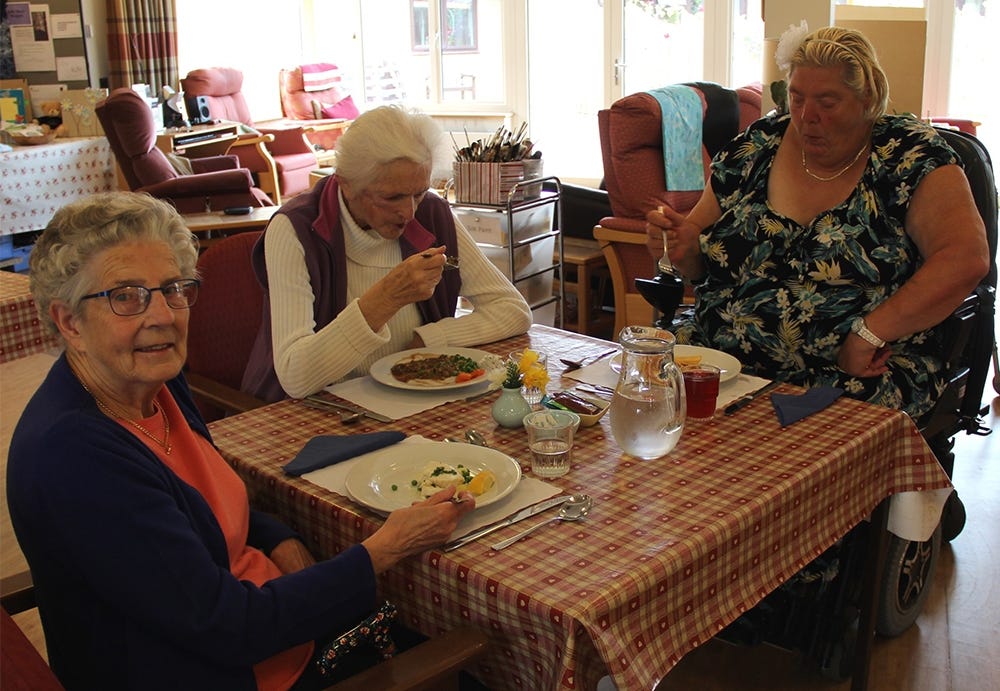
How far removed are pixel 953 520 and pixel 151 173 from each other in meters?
4.80

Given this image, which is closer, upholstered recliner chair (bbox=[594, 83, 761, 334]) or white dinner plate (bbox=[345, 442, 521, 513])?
white dinner plate (bbox=[345, 442, 521, 513])

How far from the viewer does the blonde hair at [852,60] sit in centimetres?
207

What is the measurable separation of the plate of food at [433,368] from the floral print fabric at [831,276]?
57 cm

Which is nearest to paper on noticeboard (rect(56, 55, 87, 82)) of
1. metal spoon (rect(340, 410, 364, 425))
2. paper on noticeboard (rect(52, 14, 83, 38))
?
paper on noticeboard (rect(52, 14, 83, 38))

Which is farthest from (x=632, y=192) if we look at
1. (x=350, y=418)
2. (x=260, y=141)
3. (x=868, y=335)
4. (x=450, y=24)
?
(x=450, y=24)

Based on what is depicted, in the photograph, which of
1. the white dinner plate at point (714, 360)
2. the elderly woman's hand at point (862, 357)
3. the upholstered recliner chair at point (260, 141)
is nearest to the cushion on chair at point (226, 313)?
the white dinner plate at point (714, 360)

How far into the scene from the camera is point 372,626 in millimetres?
1364

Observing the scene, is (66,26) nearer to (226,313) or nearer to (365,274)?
(226,313)

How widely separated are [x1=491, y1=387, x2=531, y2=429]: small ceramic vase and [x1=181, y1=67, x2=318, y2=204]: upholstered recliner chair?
6198 mm

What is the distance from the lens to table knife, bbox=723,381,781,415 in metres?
1.70

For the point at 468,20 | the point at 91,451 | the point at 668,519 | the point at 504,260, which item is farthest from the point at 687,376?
the point at 468,20

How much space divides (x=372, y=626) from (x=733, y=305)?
1.24 metres

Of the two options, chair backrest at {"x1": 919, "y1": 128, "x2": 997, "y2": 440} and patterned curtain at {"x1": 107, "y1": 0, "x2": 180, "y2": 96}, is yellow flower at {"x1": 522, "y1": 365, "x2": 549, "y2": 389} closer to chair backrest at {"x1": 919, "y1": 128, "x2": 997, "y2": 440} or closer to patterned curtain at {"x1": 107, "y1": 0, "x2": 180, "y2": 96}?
chair backrest at {"x1": 919, "y1": 128, "x2": 997, "y2": 440}

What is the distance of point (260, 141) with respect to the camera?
297 inches
